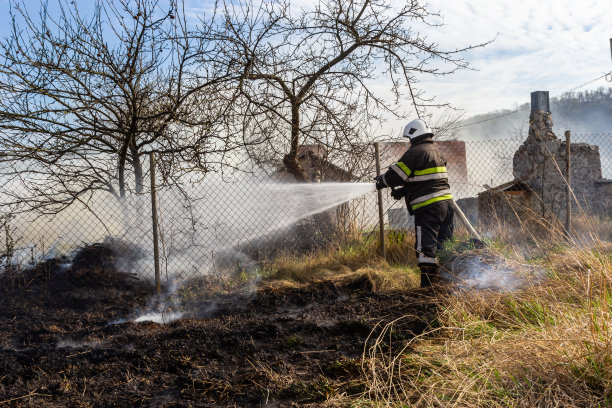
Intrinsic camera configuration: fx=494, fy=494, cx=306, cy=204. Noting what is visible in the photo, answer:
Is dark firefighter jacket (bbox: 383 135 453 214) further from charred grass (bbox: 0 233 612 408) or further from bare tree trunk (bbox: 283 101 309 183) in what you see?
bare tree trunk (bbox: 283 101 309 183)

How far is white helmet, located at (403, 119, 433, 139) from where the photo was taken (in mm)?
5805

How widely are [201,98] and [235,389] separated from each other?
4.41m

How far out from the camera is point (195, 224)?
742 cm

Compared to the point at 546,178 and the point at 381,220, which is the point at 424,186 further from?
the point at 546,178

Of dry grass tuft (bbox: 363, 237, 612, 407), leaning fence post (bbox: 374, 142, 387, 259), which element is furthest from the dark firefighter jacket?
dry grass tuft (bbox: 363, 237, 612, 407)

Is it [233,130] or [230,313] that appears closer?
[230,313]

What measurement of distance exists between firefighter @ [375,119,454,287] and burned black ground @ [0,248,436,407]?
2.83ft

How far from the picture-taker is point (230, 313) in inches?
203

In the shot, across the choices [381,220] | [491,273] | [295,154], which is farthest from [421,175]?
[295,154]

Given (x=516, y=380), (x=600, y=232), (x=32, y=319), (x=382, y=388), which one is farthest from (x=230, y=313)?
(x=600, y=232)

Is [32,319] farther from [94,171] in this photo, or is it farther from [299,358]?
[299,358]

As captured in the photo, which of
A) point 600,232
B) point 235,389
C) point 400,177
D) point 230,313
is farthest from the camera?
point 600,232

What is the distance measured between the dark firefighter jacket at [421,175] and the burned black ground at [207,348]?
3.96ft

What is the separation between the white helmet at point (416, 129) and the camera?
5.80 metres
